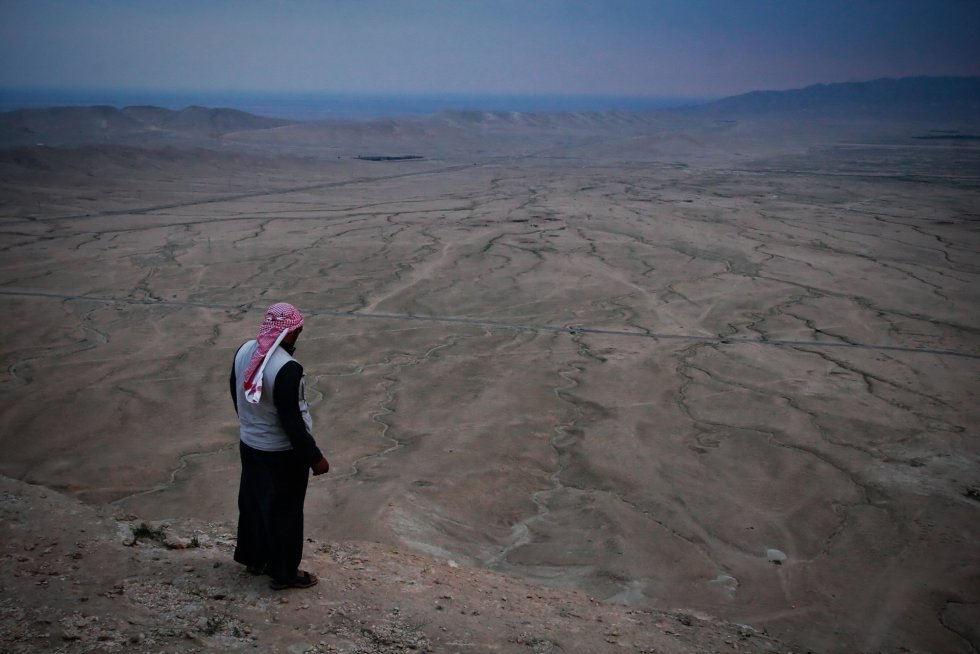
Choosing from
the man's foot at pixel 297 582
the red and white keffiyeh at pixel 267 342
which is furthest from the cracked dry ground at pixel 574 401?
the red and white keffiyeh at pixel 267 342

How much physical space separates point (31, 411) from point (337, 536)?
3477 mm

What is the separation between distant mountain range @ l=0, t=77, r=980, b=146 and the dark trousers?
104 ft

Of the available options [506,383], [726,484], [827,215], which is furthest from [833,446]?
[827,215]

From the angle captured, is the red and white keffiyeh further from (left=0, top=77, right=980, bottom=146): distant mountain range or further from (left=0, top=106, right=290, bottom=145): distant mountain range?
(left=0, top=106, right=290, bottom=145): distant mountain range

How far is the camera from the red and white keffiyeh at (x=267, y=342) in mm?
2646

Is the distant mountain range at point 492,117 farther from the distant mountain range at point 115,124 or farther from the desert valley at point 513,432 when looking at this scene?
the desert valley at point 513,432

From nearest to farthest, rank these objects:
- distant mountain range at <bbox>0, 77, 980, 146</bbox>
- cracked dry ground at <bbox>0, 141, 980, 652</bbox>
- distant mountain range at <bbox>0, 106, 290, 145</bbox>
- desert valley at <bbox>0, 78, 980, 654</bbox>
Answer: desert valley at <bbox>0, 78, 980, 654</bbox> < cracked dry ground at <bbox>0, 141, 980, 652</bbox> < distant mountain range at <bbox>0, 106, 290, 145</bbox> < distant mountain range at <bbox>0, 77, 980, 146</bbox>

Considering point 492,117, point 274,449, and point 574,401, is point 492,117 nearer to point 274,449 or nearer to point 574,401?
point 574,401

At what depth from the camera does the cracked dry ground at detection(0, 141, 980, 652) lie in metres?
3.98

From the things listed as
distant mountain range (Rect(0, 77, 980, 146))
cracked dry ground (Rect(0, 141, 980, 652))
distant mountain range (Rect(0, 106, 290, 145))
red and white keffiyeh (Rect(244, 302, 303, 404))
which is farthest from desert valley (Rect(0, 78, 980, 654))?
distant mountain range (Rect(0, 77, 980, 146))

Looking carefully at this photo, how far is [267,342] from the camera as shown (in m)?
2.68

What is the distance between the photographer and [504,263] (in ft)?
37.2

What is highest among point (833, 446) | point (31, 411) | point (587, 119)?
point (587, 119)

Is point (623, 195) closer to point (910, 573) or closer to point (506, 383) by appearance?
point (506, 383)
